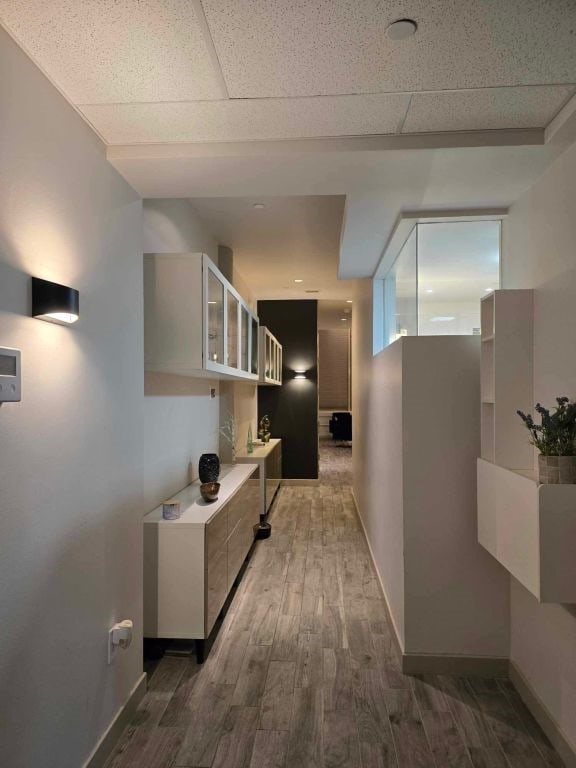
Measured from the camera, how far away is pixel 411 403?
8.73ft

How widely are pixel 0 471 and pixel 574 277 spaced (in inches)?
80.7

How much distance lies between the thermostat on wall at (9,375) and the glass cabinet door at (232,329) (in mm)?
2122

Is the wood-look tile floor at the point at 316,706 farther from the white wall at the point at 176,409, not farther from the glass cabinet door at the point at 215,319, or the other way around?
the glass cabinet door at the point at 215,319

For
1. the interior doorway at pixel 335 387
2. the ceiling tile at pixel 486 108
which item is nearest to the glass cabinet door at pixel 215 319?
the ceiling tile at pixel 486 108

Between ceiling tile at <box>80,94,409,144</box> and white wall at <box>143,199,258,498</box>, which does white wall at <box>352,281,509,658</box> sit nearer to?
ceiling tile at <box>80,94,409,144</box>

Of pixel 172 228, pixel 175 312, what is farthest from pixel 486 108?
pixel 172 228

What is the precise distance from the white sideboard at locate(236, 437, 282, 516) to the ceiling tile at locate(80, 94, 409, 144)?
11.5 ft

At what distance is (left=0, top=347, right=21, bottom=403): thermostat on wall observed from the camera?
51.6 inches

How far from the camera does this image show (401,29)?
1337mm

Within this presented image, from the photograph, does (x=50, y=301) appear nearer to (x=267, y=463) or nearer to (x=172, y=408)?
(x=172, y=408)

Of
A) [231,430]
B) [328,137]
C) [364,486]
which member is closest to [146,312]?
[328,137]

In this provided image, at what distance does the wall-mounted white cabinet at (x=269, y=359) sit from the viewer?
5691 mm

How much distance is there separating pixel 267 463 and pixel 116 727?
410 cm

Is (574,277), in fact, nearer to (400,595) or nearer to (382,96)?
(382,96)
